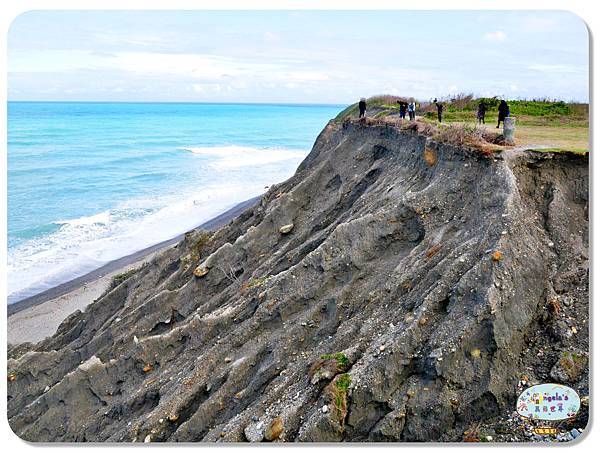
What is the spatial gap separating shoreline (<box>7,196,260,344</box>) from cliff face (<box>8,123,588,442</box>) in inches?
208

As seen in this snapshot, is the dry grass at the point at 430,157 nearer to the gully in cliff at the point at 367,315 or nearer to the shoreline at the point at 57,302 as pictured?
the gully in cliff at the point at 367,315

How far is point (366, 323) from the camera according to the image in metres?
10.5

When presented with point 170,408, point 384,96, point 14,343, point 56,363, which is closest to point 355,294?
point 170,408

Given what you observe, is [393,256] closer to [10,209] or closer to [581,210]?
[581,210]

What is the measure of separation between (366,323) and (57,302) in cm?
1847

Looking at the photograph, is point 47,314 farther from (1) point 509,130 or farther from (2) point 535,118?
(2) point 535,118

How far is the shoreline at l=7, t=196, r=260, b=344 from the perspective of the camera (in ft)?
72.6

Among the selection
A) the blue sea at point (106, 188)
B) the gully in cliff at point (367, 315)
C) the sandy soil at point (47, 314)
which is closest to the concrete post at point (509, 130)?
the gully in cliff at point (367, 315)

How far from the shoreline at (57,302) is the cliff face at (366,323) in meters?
5.29

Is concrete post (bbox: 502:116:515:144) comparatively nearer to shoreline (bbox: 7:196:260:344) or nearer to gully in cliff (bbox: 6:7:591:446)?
gully in cliff (bbox: 6:7:591:446)

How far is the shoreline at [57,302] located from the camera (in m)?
22.1

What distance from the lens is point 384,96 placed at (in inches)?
1203

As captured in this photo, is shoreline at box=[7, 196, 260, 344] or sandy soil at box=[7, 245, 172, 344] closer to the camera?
sandy soil at box=[7, 245, 172, 344]

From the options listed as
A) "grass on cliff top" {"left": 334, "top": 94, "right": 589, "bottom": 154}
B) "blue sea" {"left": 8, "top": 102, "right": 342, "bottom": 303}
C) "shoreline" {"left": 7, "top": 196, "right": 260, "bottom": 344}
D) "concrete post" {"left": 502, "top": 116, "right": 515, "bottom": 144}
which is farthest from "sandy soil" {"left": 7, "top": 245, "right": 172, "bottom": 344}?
"concrete post" {"left": 502, "top": 116, "right": 515, "bottom": 144}
